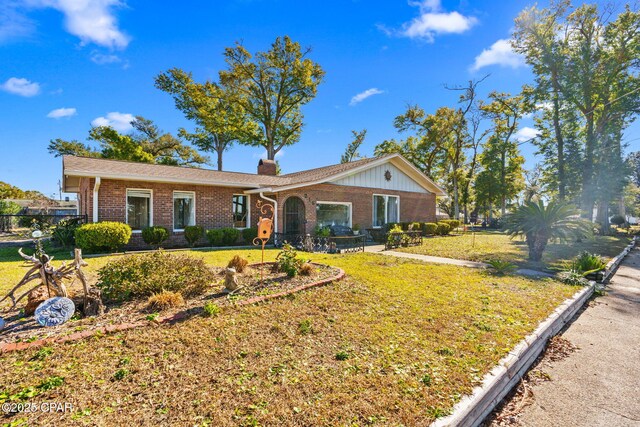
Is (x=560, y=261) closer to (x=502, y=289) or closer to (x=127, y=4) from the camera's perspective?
(x=502, y=289)

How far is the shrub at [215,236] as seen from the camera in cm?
1221

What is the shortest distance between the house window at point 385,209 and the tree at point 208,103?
59.9 ft

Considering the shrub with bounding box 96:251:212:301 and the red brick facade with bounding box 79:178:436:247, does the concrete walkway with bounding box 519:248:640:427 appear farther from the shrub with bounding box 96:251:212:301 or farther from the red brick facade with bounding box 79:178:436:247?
the red brick facade with bounding box 79:178:436:247

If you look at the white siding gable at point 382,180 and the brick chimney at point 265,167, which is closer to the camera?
the white siding gable at point 382,180

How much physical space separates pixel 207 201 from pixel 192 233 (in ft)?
5.98

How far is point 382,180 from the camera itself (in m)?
17.4

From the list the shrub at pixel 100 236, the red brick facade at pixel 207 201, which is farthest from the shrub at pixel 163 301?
the red brick facade at pixel 207 201

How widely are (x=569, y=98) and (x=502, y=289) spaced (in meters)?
22.8

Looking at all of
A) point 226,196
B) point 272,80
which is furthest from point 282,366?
point 272,80

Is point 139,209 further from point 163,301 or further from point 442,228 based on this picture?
point 442,228

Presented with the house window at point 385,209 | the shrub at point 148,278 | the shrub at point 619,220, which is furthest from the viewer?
the shrub at point 619,220

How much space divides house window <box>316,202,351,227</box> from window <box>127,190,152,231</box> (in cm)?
742

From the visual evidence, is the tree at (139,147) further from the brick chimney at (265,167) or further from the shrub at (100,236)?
the shrub at (100,236)

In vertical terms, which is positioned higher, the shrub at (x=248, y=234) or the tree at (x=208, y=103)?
the tree at (x=208, y=103)
